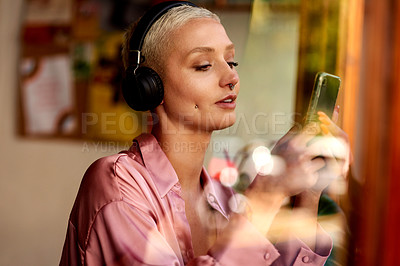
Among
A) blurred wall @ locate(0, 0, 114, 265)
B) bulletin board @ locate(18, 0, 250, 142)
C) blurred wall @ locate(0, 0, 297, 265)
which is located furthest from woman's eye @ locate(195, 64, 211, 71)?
bulletin board @ locate(18, 0, 250, 142)

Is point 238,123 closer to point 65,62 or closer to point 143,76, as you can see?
point 143,76

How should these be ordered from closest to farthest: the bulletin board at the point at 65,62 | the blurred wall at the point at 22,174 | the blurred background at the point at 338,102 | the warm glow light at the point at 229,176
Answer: the blurred background at the point at 338,102, the warm glow light at the point at 229,176, the blurred wall at the point at 22,174, the bulletin board at the point at 65,62

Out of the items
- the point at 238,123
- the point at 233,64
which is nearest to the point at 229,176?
the point at 238,123

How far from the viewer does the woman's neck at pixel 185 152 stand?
0.73 metres

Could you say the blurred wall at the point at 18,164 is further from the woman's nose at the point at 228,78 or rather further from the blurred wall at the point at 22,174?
the woman's nose at the point at 228,78

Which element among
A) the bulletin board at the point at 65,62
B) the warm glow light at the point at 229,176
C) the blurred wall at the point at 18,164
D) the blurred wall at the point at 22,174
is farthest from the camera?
the bulletin board at the point at 65,62

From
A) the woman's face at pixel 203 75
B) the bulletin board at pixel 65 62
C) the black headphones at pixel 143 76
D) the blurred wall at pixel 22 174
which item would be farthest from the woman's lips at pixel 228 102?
the bulletin board at pixel 65 62

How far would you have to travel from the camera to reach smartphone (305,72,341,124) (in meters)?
0.64

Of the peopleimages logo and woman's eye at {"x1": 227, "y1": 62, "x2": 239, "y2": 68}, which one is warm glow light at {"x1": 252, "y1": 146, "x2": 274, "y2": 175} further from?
woman's eye at {"x1": 227, "y1": 62, "x2": 239, "y2": 68}

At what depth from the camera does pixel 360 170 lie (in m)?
0.67

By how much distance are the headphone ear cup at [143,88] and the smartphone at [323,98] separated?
238 millimetres

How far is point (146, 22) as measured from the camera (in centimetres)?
72

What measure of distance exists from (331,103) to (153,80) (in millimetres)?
275

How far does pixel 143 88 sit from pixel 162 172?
0.46ft
